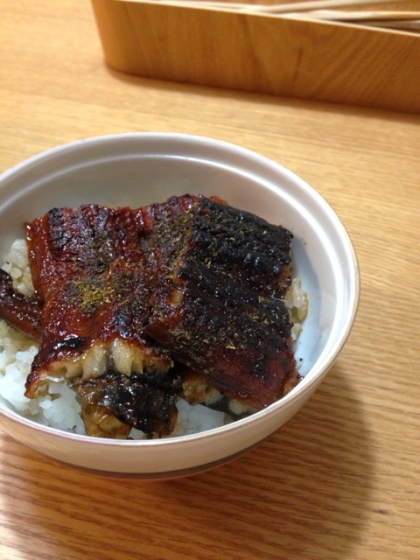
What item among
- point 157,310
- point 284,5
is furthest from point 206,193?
point 284,5

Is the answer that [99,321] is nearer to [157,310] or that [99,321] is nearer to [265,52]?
[157,310]

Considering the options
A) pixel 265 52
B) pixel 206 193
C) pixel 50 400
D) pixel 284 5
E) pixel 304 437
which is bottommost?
pixel 304 437

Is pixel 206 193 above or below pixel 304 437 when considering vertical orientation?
above

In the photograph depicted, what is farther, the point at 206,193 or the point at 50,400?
the point at 206,193

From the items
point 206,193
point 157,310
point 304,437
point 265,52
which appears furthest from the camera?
Answer: point 265,52

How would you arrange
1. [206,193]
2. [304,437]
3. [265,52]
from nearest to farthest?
[304,437]
[206,193]
[265,52]

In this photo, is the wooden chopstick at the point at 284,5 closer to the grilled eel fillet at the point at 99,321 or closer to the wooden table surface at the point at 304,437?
the wooden table surface at the point at 304,437

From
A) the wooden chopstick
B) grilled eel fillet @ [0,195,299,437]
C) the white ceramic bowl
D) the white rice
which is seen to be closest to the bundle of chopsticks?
the wooden chopstick

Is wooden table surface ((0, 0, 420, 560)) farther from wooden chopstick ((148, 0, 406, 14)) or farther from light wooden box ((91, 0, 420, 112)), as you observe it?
wooden chopstick ((148, 0, 406, 14))

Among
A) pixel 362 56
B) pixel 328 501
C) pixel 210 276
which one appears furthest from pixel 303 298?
pixel 362 56
